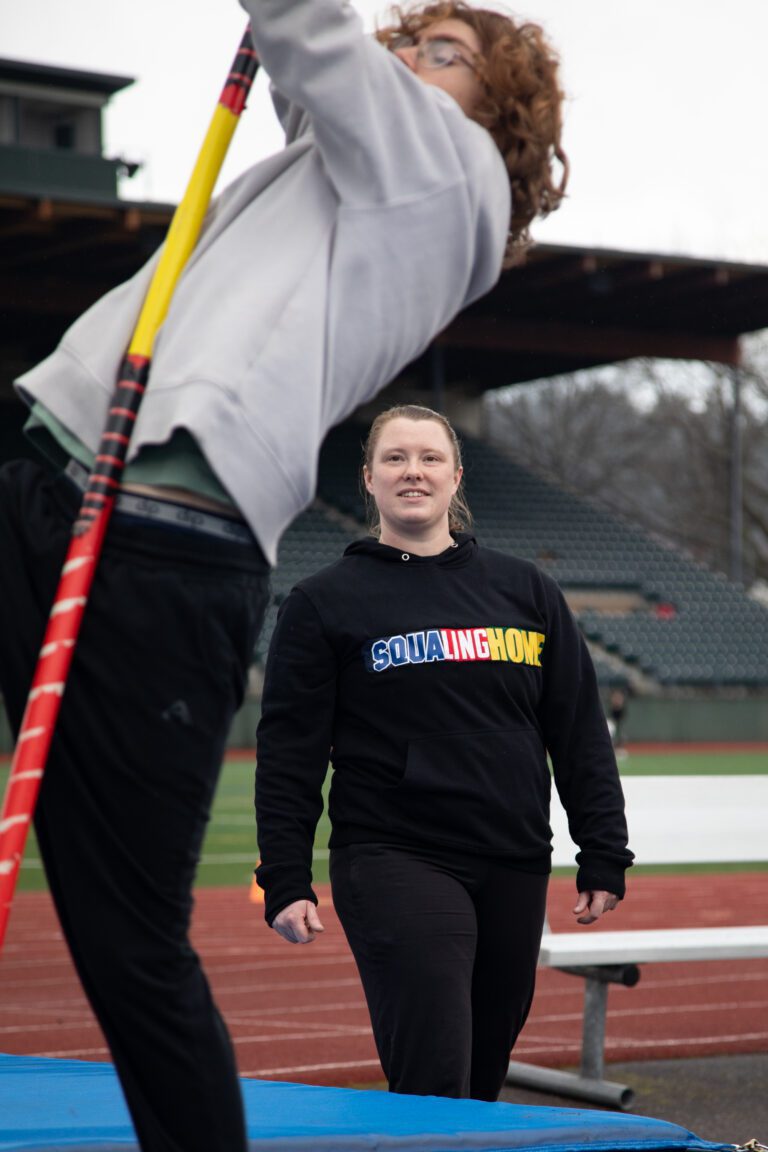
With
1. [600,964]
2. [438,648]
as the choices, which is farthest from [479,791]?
[600,964]

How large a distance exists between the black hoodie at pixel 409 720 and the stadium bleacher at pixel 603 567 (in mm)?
23646

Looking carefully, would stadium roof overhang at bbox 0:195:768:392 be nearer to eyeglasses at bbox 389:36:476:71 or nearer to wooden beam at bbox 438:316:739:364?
wooden beam at bbox 438:316:739:364

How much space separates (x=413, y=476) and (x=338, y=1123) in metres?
1.33

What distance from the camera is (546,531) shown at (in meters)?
32.5

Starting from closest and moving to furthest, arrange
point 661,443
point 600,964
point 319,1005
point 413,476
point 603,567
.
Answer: point 413,476, point 600,964, point 319,1005, point 603,567, point 661,443

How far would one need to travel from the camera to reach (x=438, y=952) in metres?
3.20

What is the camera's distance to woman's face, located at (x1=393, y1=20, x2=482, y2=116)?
2311 mm

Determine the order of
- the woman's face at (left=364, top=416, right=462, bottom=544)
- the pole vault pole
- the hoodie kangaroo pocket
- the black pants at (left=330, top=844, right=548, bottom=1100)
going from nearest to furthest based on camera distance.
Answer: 1. the pole vault pole
2. the black pants at (left=330, top=844, right=548, bottom=1100)
3. the hoodie kangaroo pocket
4. the woman's face at (left=364, top=416, right=462, bottom=544)

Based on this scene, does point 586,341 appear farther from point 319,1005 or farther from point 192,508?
point 192,508

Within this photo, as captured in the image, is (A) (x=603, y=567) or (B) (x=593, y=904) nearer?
(B) (x=593, y=904)

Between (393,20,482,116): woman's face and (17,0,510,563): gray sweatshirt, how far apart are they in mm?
96

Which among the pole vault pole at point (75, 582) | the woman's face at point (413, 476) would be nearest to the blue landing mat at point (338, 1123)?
the pole vault pole at point (75, 582)

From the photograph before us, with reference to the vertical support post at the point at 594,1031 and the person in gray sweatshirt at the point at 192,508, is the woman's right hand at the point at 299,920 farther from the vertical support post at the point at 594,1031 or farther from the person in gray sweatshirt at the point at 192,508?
the vertical support post at the point at 594,1031

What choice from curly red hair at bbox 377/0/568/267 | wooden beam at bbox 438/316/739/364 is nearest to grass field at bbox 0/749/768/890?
curly red hair at bbox 377/0/568/267
